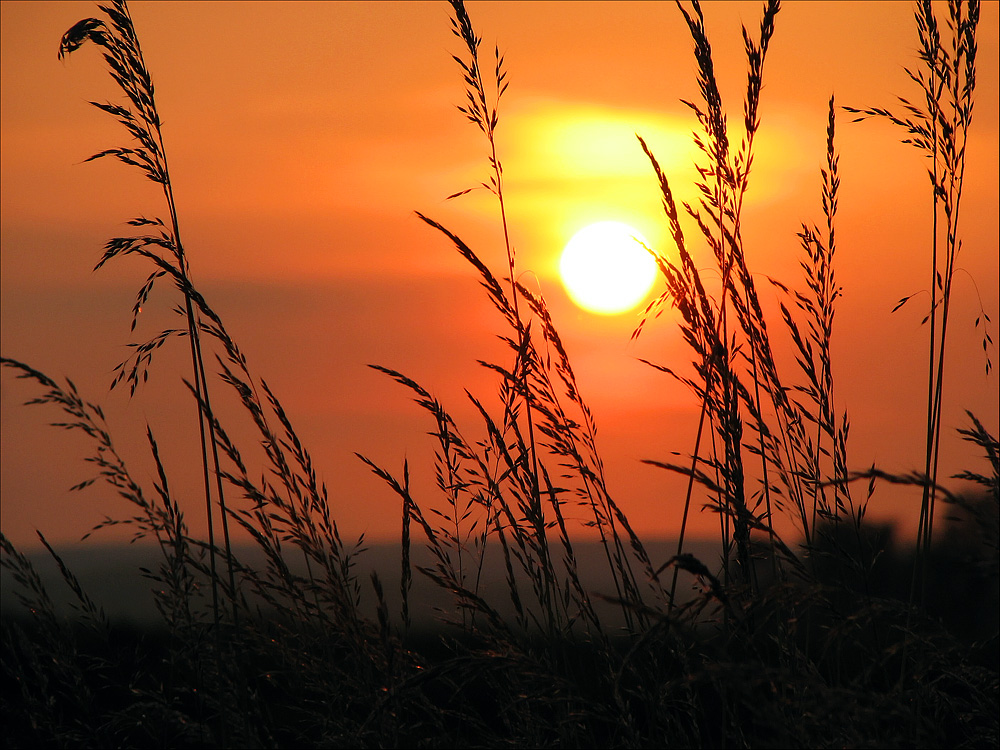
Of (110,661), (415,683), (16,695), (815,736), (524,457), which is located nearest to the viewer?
(415,683)

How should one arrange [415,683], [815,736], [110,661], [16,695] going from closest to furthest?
[415,683] < [815,736] < [110,661] < [16,695]

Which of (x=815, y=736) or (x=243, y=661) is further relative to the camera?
(x=243, y=661)

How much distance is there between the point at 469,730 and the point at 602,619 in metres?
0.47

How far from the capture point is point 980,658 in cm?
191

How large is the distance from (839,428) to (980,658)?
0.62 metres

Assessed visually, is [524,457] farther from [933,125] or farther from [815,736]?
[933,125]

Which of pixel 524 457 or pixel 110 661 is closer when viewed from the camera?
pixel 524 457

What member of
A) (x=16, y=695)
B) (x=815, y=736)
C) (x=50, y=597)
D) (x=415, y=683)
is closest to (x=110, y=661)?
(x=50, y=597)

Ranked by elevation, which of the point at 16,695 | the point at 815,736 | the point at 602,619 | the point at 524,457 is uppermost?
the point at 524,457

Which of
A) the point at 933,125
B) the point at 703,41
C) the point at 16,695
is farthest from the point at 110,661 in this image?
the point at 933,125

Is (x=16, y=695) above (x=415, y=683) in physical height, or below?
below

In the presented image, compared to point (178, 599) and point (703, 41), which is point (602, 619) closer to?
point (178, 599)

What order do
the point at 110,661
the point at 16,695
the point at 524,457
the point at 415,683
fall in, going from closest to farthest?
the point at 415,683
the point at 524,457
the point at 110,661
the point at 16,695

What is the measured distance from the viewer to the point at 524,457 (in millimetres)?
1836
